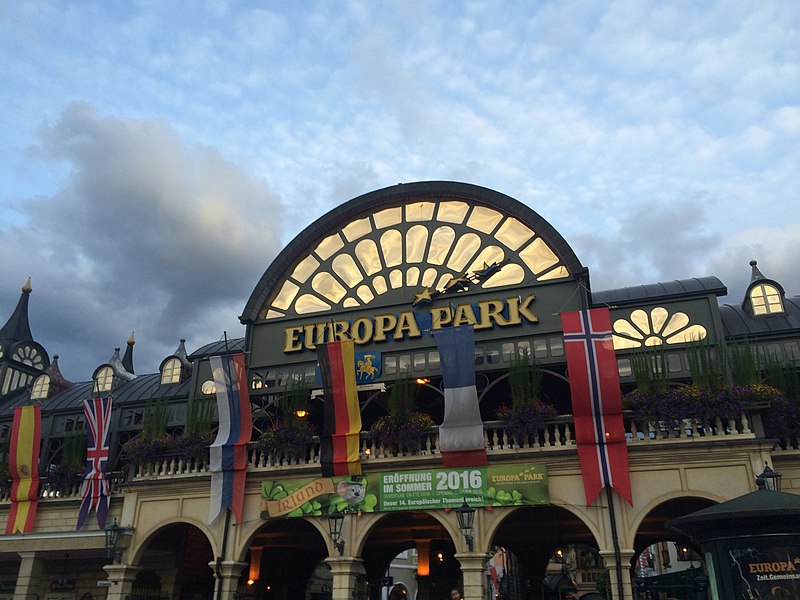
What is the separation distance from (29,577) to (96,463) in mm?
4741

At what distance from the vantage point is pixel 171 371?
3238 centimetres

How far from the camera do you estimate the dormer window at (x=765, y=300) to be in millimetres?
25016

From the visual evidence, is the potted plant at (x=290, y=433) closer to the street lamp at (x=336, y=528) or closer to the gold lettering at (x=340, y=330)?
the street lamp at (x=336, y=528)

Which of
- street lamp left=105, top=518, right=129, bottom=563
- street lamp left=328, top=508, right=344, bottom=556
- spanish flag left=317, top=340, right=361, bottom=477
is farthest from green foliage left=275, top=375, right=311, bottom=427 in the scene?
street lamp left=105, top=518, right=129, bottom=563

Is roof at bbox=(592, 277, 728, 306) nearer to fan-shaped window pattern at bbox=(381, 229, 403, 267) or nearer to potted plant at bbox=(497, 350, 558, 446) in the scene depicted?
potted plant at bbox=(497, 350, 558, 446)

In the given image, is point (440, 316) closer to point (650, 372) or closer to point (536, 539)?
point (650, 372)

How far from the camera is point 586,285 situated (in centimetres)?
2334

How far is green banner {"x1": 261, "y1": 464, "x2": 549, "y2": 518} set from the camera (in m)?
19.7

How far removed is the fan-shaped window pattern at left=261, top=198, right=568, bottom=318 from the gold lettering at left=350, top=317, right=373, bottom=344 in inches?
34.3

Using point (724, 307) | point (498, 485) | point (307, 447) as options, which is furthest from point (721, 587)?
point (724, 307)

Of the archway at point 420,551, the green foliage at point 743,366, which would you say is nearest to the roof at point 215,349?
the archway at point 420,551

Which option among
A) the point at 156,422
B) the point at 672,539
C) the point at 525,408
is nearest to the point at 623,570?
the point at 525,408

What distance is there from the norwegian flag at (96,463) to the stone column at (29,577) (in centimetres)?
215

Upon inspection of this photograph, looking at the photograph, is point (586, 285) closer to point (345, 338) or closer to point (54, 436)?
point (345, 338)
